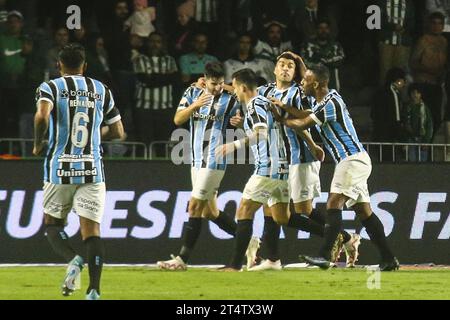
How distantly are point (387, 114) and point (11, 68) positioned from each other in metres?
4.72

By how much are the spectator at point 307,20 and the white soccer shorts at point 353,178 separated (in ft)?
15.9

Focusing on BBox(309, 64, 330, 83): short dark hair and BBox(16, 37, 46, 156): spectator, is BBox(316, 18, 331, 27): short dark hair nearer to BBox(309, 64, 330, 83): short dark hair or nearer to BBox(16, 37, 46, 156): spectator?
BBox(16, 37, 46, 156): spectator

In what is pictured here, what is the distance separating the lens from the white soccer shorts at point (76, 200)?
11.7m

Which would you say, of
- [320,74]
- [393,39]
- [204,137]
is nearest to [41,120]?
[204,137]

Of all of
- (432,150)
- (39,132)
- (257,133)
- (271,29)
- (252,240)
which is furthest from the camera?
(271,29)

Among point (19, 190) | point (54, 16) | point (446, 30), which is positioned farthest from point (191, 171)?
point (446, 30)

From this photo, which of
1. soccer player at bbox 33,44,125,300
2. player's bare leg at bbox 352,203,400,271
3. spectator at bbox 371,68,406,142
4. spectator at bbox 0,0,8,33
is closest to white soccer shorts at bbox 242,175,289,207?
player's bare leg at bbox 352,203,400,271

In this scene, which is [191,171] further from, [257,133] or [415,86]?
[415,86]

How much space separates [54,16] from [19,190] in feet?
13.2

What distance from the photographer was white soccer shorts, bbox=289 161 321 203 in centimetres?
1543

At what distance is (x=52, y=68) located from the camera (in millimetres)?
18328

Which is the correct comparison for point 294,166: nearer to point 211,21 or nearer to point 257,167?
point 257,167

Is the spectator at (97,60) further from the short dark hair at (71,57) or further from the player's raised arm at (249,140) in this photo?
the short dark hair at (71,57)

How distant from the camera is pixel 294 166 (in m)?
15.4
